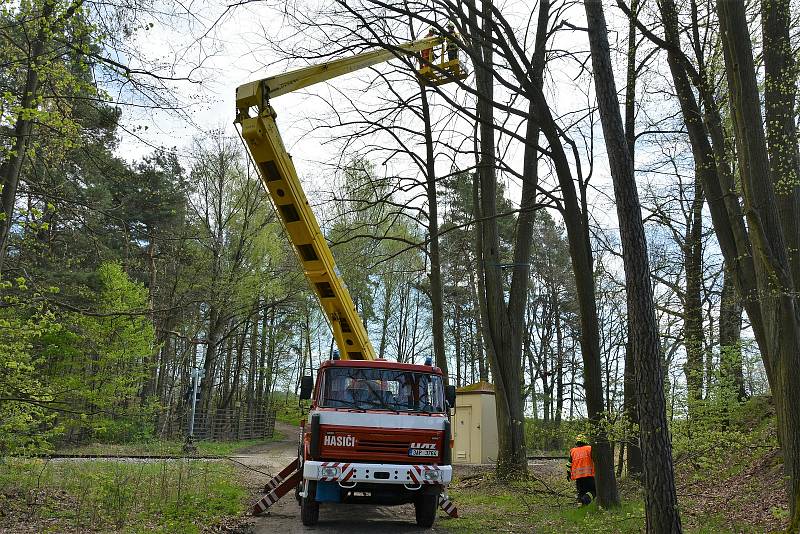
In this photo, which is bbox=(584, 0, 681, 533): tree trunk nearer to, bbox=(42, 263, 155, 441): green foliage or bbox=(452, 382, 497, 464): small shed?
bbox=(452, 382, 497, 464): small shed

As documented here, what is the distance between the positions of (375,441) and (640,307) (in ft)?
13.9

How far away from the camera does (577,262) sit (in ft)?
32.6

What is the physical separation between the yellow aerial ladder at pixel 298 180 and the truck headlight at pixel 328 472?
3753 mm

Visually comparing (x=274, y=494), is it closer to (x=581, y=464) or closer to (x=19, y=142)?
(x=581, y=464)

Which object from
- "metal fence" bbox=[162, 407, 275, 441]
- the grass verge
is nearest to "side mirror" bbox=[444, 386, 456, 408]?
the grass verge

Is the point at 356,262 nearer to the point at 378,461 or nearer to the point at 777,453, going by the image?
the point at 378,461

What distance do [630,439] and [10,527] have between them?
8966 millimetres

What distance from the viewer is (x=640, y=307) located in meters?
7.04

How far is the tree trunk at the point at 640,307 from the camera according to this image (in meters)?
6.70

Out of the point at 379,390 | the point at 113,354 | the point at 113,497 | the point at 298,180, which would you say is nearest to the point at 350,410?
the point at 379,390

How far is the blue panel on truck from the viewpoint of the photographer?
8.88 meters

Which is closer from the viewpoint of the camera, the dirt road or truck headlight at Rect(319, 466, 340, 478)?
truck headlight at Rect(319, 466, 340, 478)

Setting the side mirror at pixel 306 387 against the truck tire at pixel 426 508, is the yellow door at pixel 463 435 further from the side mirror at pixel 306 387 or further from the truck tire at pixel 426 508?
the side mirror at pixel 306 387

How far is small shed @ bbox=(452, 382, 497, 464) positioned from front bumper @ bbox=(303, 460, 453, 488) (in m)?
15.2
